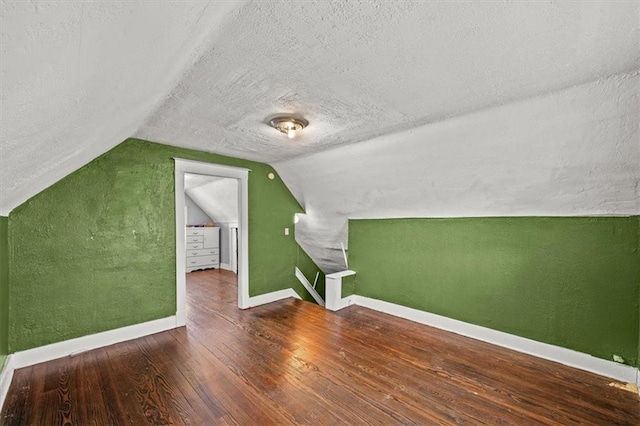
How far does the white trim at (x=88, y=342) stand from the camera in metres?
2.38

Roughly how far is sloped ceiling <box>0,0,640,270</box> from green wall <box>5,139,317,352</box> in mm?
430

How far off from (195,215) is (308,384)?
5991 millimetres

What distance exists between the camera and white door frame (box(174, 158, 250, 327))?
10.6ft

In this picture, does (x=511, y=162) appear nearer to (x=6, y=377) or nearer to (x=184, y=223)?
(x=184, y=223)

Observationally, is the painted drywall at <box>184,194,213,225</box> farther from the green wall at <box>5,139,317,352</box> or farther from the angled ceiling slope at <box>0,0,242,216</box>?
the angled ceiling slope at <box>0,0,242,216</box>

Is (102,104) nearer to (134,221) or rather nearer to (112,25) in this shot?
(112,25)

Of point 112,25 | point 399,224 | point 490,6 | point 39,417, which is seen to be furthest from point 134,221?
point 490,6

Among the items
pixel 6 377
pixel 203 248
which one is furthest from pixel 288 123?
pixel 203 248

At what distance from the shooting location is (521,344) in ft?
8.73

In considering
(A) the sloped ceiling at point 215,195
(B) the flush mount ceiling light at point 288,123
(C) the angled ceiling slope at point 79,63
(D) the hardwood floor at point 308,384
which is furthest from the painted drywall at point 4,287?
(A) the sloped ceiling at point 215,195

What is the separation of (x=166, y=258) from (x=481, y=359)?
330cm

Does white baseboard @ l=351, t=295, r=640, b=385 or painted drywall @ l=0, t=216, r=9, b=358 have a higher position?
painted drywall @ l=0, t=216, r=9, b=358

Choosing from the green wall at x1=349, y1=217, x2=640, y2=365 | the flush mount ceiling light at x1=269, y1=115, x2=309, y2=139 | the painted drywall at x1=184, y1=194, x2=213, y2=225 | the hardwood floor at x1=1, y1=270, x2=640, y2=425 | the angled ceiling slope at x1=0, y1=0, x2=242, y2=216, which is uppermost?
the flush mount ceiling light at x1=269, y1=115, x2=309, y2=139

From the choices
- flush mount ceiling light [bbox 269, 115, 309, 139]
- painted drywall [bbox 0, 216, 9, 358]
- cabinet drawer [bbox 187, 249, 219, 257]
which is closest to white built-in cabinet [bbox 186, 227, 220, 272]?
cabinet drawer [bbox 187, 249, 219, 257]
